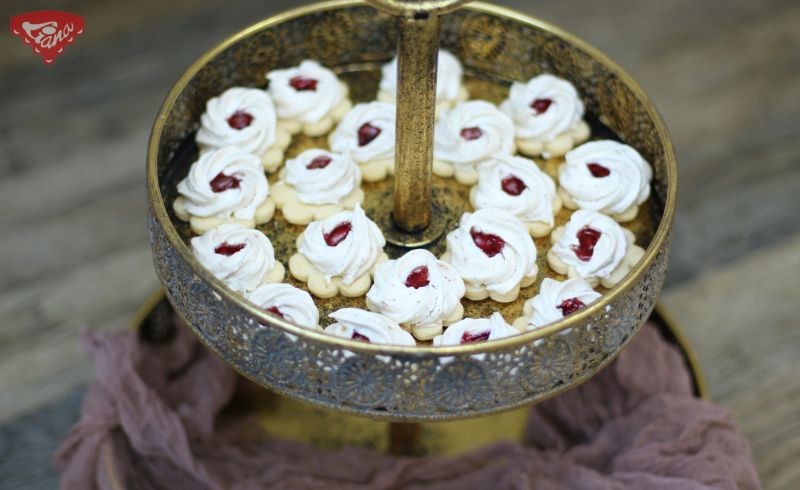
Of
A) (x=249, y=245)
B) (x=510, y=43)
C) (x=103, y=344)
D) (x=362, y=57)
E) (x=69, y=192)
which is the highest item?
(x=510, y=43)

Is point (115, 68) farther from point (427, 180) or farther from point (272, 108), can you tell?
point (427, 180)

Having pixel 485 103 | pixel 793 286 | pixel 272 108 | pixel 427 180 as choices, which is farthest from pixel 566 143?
pixel 793 286

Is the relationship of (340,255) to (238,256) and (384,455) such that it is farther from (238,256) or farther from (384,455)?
(384,455)

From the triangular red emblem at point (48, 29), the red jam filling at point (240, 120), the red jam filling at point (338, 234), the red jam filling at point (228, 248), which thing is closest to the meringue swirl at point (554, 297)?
the red jam filling at point (338, 234)

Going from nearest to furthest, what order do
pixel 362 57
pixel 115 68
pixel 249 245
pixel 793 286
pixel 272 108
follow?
pixel 249 245
pixel 272 108
pixel 362 57
pixel 793 286
pixel 115 68

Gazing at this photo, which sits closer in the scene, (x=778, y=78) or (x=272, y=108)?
(x=272, y=108)

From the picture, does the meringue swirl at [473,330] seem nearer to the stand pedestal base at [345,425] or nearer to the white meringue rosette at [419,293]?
the white meringue rosette at [419,293]

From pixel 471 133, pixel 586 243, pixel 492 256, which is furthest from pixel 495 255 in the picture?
pixel 471 133
